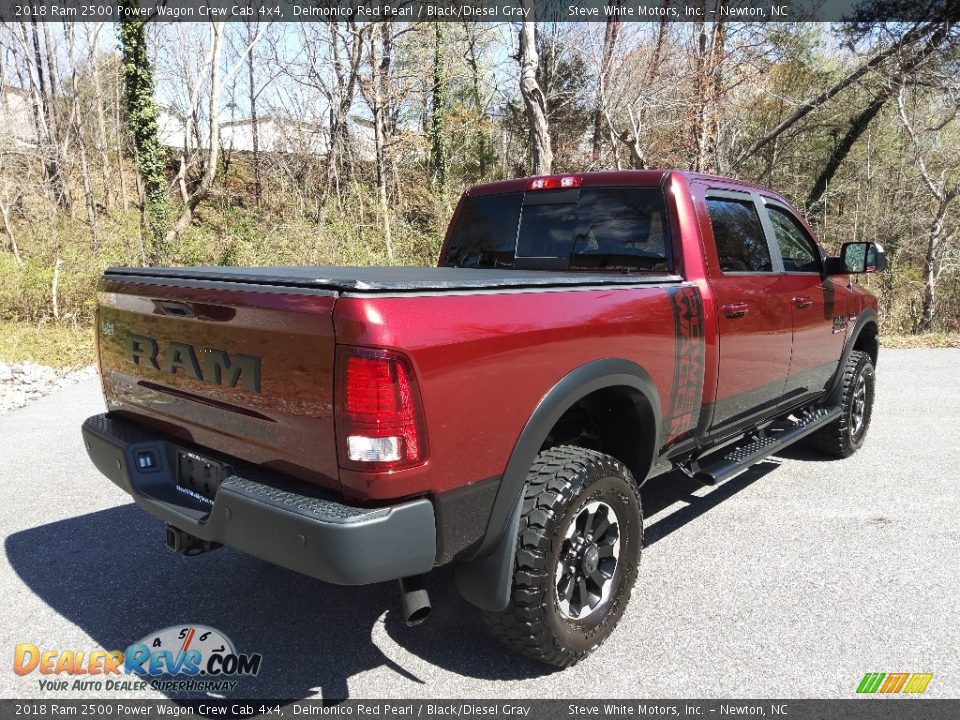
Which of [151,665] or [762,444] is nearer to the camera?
[151,665]

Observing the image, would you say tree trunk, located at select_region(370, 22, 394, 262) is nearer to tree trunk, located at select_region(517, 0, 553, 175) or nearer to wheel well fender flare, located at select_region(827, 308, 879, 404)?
tree trunk, located at select_region(517, 0, 553, 175)

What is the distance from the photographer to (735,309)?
339 centimetres

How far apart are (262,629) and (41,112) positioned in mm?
27659

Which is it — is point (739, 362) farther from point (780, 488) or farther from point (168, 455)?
point (168, 455)

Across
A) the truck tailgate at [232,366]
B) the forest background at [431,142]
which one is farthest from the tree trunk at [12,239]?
the truck tailgate at [232,366]

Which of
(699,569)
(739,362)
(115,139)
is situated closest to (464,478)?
(699,569)

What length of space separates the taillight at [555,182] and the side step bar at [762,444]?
165cm

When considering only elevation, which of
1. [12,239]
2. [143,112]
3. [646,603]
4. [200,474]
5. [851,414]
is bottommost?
[646,603]

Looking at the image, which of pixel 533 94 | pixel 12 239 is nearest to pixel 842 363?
pixel 533 94

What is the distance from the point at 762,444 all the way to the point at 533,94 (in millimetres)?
10779

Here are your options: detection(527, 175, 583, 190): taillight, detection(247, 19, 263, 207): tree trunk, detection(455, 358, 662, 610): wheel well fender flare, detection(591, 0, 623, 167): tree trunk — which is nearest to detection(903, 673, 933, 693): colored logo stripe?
detection(455, 358, 662, 610): wheel well fender flare

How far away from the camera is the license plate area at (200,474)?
7.48 feet

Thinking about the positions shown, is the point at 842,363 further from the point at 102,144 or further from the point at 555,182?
the point at 102,144

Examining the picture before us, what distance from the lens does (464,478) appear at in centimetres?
206
